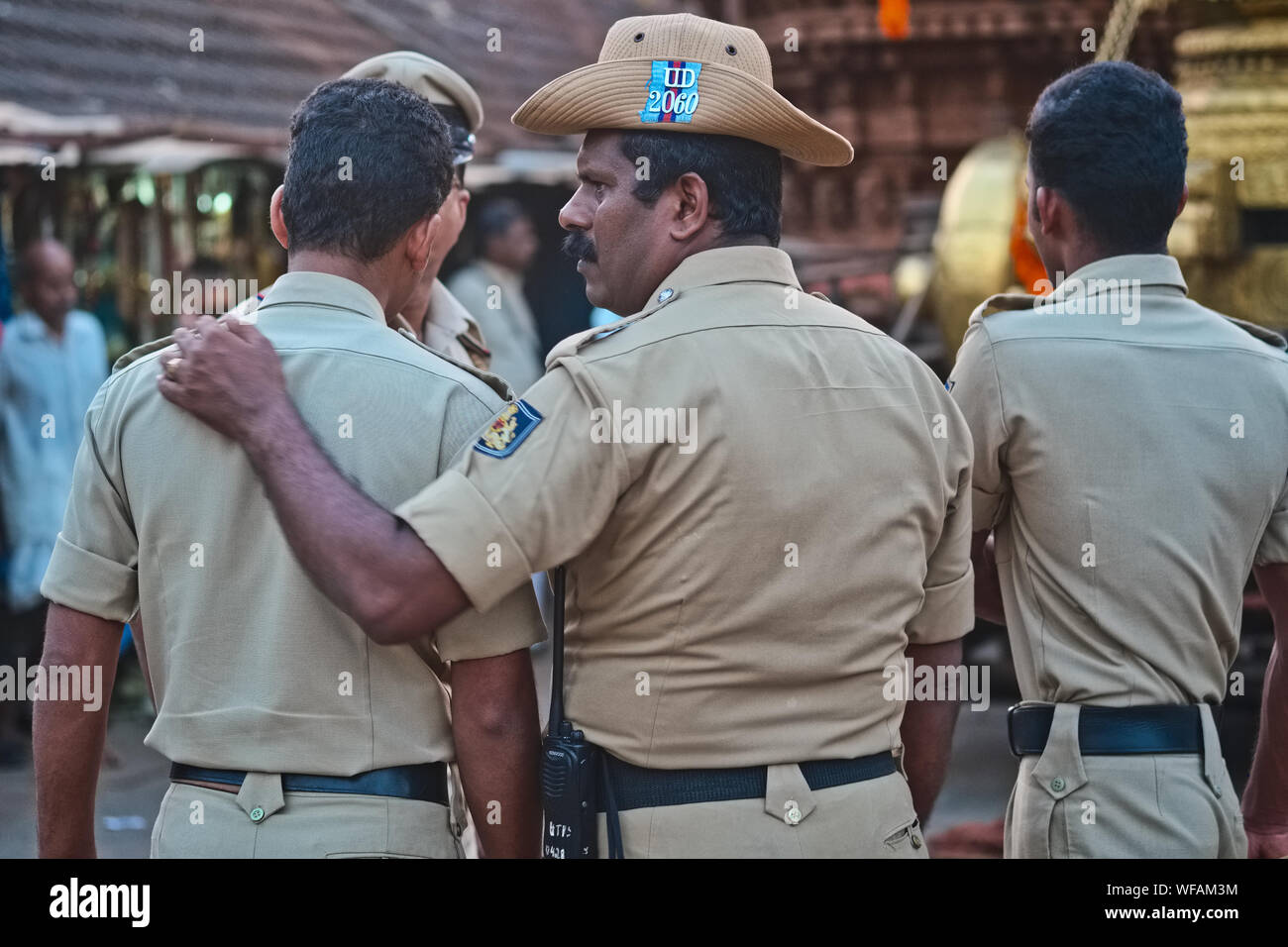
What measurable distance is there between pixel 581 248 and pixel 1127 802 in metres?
1.19

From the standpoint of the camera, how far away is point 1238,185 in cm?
457

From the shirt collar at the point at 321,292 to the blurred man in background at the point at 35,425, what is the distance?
167 inches

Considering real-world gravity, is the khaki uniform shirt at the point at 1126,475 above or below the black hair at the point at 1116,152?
below

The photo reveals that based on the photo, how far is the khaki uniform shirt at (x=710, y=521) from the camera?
1.96 m

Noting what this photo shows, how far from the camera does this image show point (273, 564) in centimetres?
203

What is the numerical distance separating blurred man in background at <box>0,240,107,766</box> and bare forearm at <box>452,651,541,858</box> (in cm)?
443

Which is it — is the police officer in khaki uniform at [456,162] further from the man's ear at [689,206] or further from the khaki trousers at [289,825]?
the khaki trousers at [289,825]

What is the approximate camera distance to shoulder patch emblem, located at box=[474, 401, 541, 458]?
196 centimetres

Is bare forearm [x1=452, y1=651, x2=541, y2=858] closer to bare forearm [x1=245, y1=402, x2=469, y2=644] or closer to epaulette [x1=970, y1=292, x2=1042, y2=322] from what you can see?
bare forearm [x1=245, y1=402, x2=469, y2=644]

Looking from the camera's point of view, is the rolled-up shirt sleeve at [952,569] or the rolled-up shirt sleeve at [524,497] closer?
the rolled-up shirt sleeve at [524,497]

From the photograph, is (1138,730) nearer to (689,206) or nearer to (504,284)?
(689,206)

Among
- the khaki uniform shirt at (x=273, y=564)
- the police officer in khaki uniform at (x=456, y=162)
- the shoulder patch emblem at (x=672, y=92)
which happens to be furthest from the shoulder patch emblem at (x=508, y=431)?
the police officer in khaki uniform at (x=456, y=162)

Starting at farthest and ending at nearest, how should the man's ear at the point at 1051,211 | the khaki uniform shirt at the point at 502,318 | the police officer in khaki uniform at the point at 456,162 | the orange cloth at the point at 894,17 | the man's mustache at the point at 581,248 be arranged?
the khaki uniform shirt at the point at 502,318 → the orange cloth at the point at 894,17 → the police officer in khaki uniform at the point at 456,162 → the man's ear at the point at 1051,211 → the man's mustache at the point at 581,248

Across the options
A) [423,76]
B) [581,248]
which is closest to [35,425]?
[423,76]
